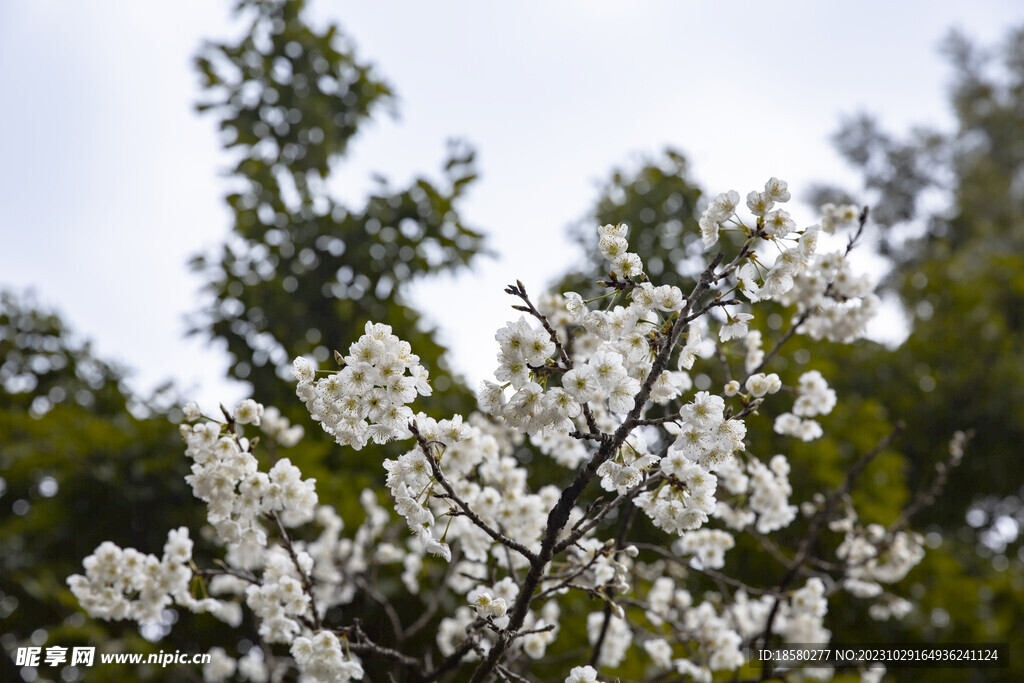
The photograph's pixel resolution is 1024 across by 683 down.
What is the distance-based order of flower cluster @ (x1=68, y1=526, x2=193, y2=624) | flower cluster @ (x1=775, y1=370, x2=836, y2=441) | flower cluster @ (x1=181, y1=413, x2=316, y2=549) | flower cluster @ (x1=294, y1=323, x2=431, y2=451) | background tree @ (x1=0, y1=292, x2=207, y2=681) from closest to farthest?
flower cluster @ (x1=294, y1=323, x2=431, y2=451) < flower cluster @ (x1=181, y1=413, x2=316, y2=549) < flower cluster @ (x1=68, y1=526, x2=193, y2=624) < flower cluster @ (x1=775, y1=370, x2=836, y2=441) < background tree @ (x1=0, y1=292, x2=207, y2=681)

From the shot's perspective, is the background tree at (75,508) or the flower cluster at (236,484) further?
the background tree at (75,508)

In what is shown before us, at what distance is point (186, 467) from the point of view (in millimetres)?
3260

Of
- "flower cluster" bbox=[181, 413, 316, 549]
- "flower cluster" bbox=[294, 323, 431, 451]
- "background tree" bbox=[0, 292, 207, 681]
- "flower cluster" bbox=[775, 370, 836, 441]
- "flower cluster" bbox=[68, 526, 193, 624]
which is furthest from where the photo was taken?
"background tree" bbox=[0, 292, 207, 681]

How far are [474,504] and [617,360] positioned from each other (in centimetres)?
98

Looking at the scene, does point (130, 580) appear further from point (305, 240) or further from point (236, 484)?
point (305, 240)

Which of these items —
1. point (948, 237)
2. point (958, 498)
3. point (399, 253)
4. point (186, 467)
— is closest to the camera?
point (186, 467)

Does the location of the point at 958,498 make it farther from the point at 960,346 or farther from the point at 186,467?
the point at 186,467

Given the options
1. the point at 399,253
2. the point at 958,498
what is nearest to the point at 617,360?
the point at 399,253


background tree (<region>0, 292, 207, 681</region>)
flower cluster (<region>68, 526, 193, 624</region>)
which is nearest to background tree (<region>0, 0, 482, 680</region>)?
background tree (<region>0, 292, 207, 681</region>)

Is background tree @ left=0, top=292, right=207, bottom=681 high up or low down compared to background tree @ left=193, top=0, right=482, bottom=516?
down

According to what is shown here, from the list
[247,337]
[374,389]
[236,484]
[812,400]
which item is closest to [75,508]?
[247,337]

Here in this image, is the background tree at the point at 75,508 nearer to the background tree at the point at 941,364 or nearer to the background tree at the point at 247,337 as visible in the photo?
the background tree at the point at 247,337

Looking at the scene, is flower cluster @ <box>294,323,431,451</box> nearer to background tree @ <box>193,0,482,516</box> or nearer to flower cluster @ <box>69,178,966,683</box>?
flower cluster @ <box>69,178,966,683</box>

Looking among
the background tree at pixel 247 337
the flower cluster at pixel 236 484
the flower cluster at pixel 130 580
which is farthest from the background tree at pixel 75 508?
the flower cluster at pixel 236 484
